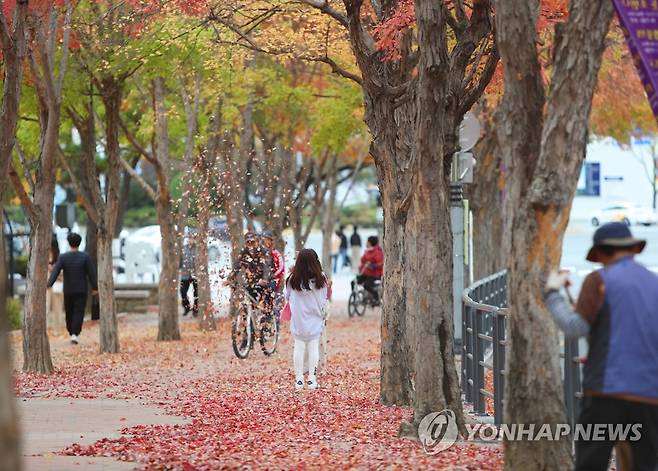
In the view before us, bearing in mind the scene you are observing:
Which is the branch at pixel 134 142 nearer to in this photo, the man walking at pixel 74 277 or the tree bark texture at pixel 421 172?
the man walking at pixel 74 277

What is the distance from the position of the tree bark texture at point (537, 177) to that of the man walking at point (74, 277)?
16.3 meters

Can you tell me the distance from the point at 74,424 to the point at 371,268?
68.0 feet

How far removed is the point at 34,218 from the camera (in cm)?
1881

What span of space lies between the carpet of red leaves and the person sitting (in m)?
7.28

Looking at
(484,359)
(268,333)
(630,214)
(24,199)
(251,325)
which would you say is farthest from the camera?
(630,214)

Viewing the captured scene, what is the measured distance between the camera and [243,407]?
14.9 metres

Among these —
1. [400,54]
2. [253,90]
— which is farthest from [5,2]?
[253,90]

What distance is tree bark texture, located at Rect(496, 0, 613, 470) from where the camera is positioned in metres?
8.59

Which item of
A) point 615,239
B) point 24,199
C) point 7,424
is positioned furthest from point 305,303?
point 7,424

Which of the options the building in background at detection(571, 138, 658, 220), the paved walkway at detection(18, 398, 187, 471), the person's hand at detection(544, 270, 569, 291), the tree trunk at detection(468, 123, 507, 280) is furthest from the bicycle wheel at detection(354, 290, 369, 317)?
the building in background at detection(571, 138, 658, 220)

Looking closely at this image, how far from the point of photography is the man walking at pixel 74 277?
2450 cm

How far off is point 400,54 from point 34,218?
6.19 m

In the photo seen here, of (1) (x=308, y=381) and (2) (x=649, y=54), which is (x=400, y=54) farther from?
(2) (x=649, y=54)

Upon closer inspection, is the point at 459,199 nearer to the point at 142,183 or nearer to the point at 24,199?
the point at 24,199
